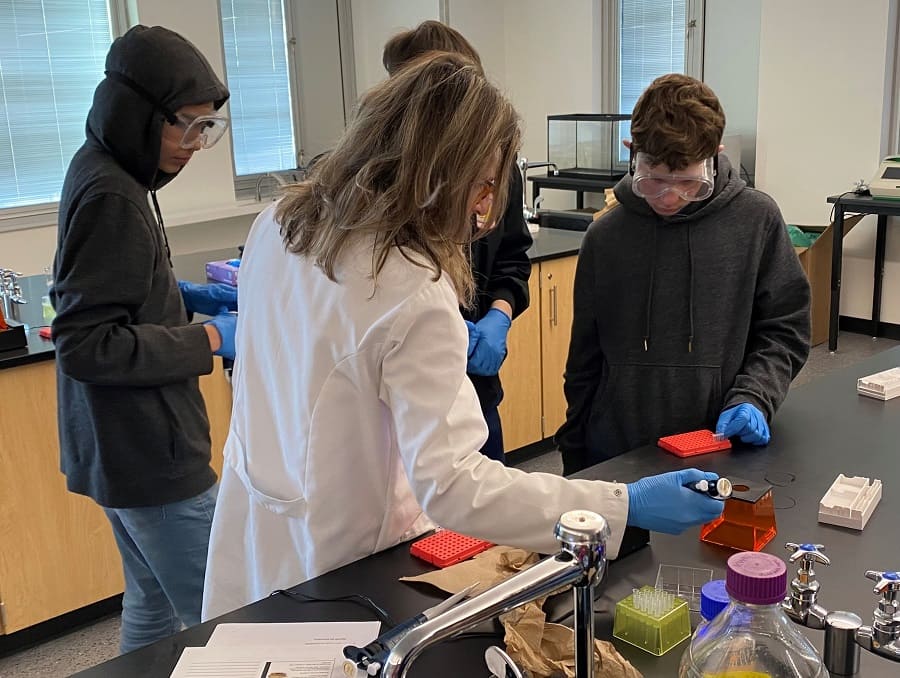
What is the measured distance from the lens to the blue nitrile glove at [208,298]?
219cm

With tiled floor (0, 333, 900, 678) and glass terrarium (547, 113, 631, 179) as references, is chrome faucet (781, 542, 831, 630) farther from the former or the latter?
glass terrarium (547, 113, 631, 179)

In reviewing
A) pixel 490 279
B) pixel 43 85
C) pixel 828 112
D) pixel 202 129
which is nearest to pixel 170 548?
pixel 202 129

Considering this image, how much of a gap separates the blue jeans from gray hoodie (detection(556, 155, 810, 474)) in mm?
785

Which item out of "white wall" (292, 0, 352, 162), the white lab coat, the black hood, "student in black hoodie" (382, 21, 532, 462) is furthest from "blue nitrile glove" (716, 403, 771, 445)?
"white wall" (292, 0, 352, 162)

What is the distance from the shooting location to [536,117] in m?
5.98

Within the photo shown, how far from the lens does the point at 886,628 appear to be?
988 mm

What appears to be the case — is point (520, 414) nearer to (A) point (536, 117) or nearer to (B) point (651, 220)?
(B) point (651, 220)

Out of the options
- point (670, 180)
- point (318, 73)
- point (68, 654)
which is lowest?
point (68, 654)

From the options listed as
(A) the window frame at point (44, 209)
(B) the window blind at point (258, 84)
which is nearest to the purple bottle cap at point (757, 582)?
(A) the window frame at point (44, 209)

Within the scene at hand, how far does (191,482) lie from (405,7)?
183 inches

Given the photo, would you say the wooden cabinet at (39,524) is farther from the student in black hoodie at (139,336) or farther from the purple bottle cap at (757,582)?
the purple bottle cap at (757,582)

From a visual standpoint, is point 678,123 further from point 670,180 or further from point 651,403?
point 651,403

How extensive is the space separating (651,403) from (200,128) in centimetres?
102

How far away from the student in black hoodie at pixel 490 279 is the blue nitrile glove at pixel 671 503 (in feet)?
2.89
